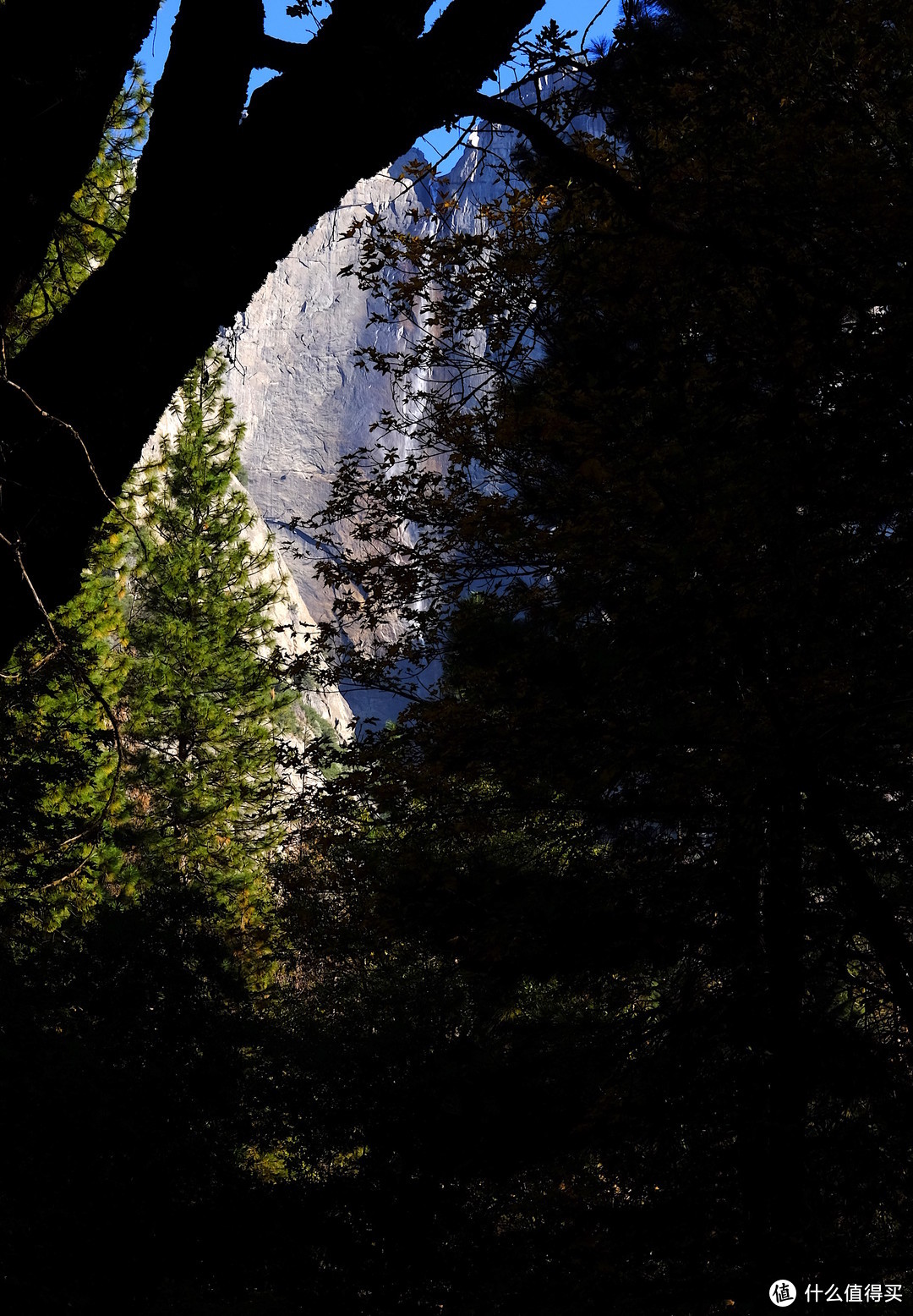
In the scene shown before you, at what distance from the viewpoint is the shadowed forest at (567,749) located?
3.04 metres

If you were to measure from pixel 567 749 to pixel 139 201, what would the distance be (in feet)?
14.7

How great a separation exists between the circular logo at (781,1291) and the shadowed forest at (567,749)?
0.14 ft

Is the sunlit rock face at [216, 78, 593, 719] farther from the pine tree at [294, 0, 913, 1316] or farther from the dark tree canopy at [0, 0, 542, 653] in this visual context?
the dark tree canopy at [0, 0, 542, 653]

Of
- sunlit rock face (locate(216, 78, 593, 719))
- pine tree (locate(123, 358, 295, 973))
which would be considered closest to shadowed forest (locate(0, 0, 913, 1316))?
pine tree (locate(123, 358, 295, 973))

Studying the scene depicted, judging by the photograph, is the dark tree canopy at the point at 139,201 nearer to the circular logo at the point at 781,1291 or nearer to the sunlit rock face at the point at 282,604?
the circular logo at the point at 781,1291

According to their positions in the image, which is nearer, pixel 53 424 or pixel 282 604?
pixel 53 424

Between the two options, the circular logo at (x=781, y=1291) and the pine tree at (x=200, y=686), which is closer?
the circular logo at (x=781, y=1291)

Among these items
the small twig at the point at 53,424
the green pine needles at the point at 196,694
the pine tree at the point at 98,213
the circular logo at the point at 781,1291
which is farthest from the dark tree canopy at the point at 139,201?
the green pine needles at the point at 196,694

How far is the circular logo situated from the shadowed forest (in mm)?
41

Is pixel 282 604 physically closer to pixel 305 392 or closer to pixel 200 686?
pixel 305 392

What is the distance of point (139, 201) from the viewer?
5.32 feet

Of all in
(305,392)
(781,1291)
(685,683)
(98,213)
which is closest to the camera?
(781,1291)

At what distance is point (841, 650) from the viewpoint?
4.38 m

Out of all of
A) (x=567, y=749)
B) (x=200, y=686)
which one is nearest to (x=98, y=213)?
(x=567, y=749)
